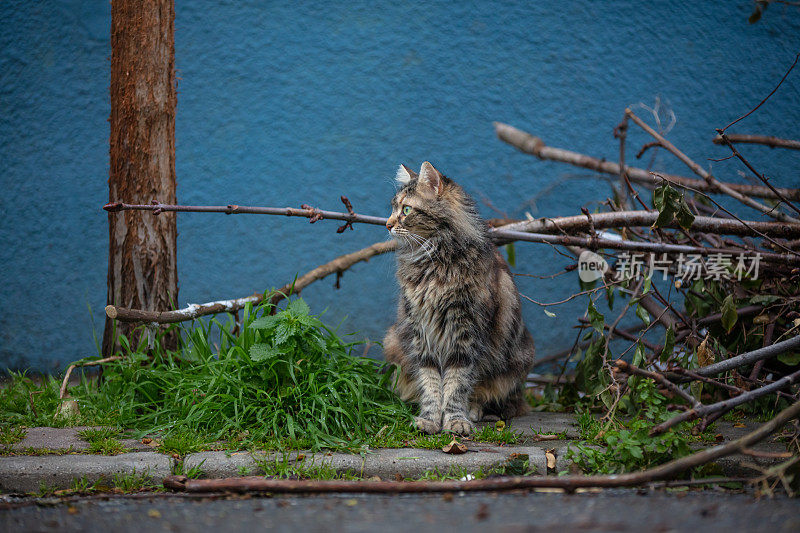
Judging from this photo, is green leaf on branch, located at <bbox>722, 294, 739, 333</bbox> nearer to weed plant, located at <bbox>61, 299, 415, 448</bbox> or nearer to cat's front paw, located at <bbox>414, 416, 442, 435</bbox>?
cat's front paw, located at <bbox>414, 416, 442, 435</bbox>

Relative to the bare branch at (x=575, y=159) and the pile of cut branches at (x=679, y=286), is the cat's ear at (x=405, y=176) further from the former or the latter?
the bare branch at (x=575, y=159)

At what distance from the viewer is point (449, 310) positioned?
3.55m

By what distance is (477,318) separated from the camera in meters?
3.52

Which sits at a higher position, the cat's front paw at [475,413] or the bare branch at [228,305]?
the bare branch at [228,305]

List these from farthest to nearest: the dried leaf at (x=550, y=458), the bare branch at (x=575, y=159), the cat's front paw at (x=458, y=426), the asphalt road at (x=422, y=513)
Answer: the bare branch at (x=575, y=159)
the cat's front paw at (x=458, y=426)
the dried leaf at (x=550, y=458)
the asphalt road at (x=422, y=513)

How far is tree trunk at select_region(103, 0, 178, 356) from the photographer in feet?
12.9

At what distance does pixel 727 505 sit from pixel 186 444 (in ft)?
7.31

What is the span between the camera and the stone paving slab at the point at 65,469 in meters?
2.75

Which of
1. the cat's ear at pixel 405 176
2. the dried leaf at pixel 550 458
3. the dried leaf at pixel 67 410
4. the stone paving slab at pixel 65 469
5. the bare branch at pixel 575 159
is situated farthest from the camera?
the bare branch at pixel 575 159

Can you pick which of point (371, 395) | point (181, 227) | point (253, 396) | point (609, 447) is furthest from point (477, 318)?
point (181, 227)

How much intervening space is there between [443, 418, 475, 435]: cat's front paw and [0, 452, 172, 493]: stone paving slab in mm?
1361

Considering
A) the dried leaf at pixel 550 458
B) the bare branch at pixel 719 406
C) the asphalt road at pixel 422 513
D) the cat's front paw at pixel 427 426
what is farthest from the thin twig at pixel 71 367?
the bare branch at pixel 719 406

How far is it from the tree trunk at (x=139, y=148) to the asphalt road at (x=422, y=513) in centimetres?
182

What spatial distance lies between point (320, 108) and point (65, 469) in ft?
10.1
